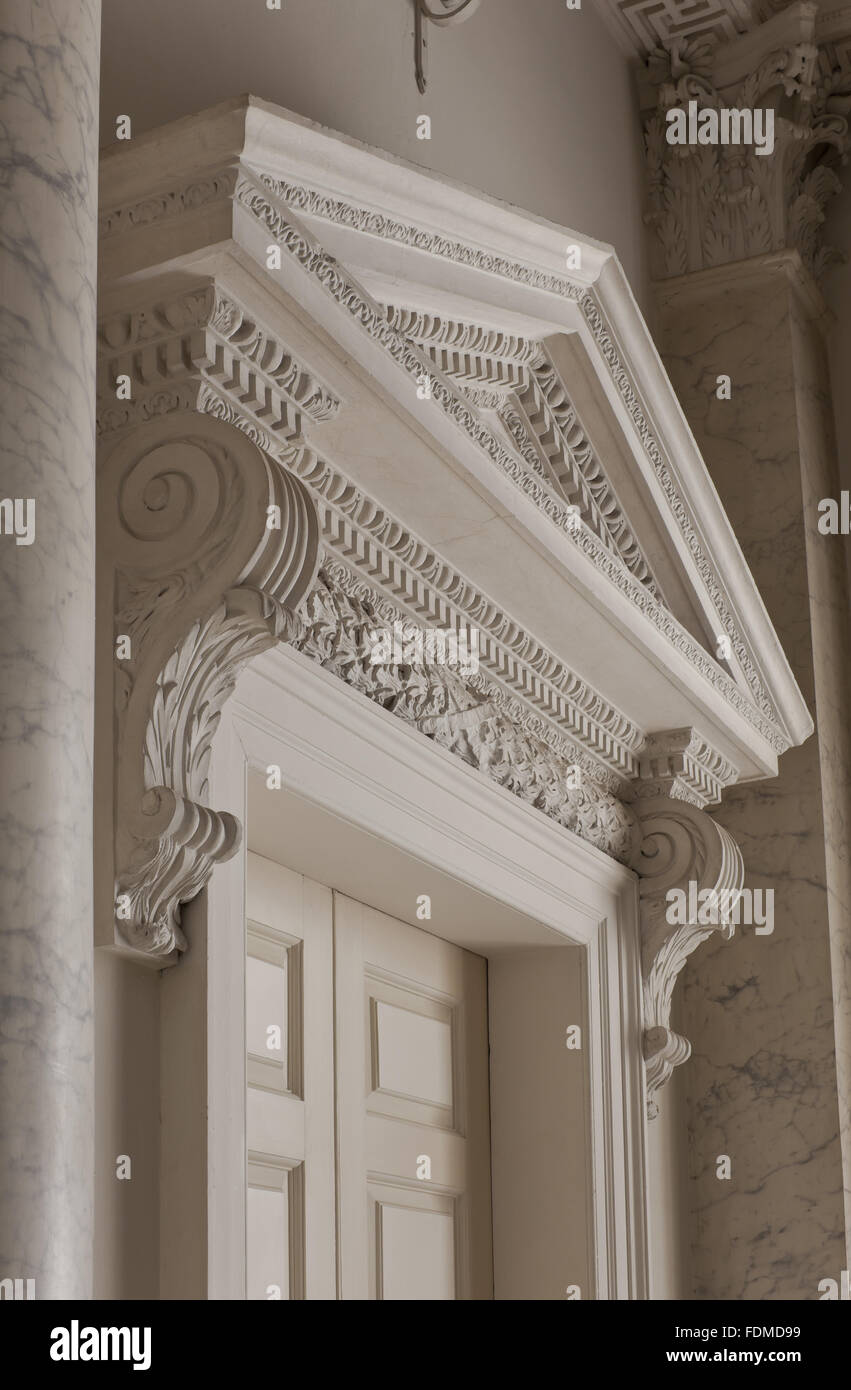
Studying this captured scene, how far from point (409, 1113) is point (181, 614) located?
149 centimetres

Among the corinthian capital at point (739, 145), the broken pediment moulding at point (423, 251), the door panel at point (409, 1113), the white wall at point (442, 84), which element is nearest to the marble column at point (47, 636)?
the broken pediment moulding at point (423, 251)

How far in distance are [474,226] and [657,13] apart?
248cm

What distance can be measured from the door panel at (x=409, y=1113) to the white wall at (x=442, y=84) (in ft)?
4.64

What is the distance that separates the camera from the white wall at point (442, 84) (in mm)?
2637

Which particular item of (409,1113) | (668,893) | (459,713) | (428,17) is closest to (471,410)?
(459,713)

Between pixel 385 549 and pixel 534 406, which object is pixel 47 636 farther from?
pixel 534 406

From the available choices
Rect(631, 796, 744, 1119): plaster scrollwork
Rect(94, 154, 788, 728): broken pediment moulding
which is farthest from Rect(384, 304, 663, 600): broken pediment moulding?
Rect(631, 796, 744, 1119): plaster scrollwork

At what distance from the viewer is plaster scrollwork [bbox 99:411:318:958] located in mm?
2145

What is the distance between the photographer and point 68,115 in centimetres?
176

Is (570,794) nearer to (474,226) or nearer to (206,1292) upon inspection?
(474,226)

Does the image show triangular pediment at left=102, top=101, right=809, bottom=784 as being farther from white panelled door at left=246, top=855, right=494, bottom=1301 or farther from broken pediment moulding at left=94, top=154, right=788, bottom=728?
white panelled door at left=246, top=855, right=494, bottom=1301

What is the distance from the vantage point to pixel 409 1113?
336cm

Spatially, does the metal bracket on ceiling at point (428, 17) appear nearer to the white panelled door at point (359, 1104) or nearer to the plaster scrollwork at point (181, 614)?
the plaster scrollwork at point (181, 614)

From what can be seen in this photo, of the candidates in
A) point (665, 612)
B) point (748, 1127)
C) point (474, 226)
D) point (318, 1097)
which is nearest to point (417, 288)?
point (474, 226)
